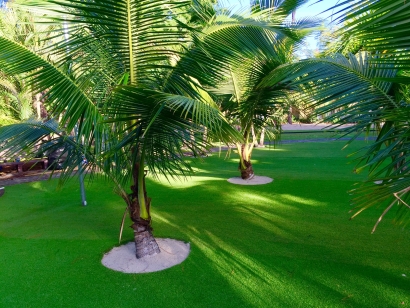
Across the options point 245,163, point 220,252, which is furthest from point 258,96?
point 220,252

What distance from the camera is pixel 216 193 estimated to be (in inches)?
264

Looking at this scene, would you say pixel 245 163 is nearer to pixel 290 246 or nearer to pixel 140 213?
pixel 290 246

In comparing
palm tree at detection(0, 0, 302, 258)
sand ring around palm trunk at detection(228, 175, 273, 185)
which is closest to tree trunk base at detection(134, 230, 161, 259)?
palm tree at detection(0, 0, 302, 258)

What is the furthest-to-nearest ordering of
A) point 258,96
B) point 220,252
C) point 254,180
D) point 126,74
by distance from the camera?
point 254,180, point 258,96, point 220,252, point 126,74

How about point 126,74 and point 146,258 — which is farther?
point 146,258

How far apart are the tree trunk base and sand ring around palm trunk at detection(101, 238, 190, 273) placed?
2.0 inches

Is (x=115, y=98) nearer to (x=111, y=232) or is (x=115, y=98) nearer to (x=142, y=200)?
(x=142, y=200)

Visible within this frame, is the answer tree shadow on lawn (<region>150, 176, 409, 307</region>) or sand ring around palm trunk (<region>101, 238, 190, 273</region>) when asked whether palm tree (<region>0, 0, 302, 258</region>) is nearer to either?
sand ring around palm trunk (<region>101, 238, 190, 273</region>)

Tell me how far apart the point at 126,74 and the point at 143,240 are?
188cm

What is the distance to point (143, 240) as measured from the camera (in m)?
3.56

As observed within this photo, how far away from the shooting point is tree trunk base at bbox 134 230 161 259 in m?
3.55

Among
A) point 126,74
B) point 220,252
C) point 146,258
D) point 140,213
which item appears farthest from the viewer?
point 220,252

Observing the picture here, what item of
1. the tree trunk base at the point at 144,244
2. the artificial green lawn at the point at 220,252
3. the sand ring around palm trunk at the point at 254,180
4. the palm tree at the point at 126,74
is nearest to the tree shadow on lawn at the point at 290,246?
the artificial green lawn at the point at 220,252

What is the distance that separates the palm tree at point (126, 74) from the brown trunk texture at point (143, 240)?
3 centimetres
